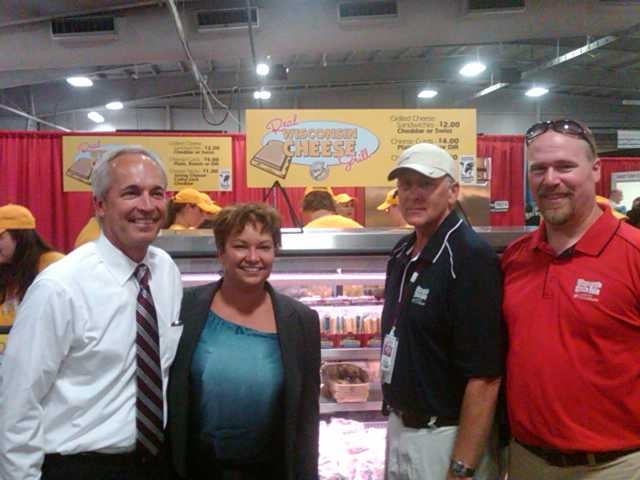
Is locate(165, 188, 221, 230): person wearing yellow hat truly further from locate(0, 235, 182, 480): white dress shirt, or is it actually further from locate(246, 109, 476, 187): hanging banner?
locate(0, 235, 182, 480): white dress shirt

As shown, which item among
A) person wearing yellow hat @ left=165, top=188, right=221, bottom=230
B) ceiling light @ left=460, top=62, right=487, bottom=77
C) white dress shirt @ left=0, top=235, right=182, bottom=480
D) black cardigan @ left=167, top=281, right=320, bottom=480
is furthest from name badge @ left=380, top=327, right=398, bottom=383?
ceiling light @ left=460, top=62, right=487, bottom=77

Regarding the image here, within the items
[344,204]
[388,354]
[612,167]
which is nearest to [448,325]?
[388,354]

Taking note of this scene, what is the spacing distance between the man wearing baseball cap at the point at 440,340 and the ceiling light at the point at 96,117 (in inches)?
629

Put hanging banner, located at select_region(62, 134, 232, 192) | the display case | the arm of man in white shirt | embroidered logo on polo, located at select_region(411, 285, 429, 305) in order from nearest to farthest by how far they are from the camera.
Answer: the arm of man in white shirt, embroidered logo on polo, located at select_region(411, 285, 429, 305), the display case, hanging banner, located at select_region(62, 134, 232, 192)

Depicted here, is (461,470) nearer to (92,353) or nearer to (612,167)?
(92,353)

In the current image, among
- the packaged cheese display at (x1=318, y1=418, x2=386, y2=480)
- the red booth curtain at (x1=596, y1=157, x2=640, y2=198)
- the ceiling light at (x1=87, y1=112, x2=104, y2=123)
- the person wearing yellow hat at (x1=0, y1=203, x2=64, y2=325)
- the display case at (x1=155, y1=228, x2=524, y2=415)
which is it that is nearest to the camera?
the display case at (x1=155, y1=228, x2=524, y2=415)

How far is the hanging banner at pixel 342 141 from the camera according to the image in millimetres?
4078

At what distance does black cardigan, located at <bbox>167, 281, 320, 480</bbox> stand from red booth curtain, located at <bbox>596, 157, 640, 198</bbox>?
10.3 metres

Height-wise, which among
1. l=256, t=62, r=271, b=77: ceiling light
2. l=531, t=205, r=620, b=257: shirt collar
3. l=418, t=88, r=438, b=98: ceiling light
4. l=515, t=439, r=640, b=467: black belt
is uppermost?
l=418, t=88, r=438, b=98: ceiling light

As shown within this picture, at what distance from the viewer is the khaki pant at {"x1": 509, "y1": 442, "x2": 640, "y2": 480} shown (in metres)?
1.79

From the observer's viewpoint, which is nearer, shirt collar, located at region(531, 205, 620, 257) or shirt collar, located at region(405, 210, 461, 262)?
shirt collar, located at region(531, 205, 620, 257)

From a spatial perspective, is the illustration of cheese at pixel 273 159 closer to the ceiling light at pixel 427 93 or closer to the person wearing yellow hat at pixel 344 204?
the person wearing yellow hat at pixel 344 204

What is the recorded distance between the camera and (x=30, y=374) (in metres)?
1.74

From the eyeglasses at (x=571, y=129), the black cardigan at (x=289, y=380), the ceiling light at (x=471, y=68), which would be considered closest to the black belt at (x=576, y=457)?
the black cardigan at (x=289, y=380)
